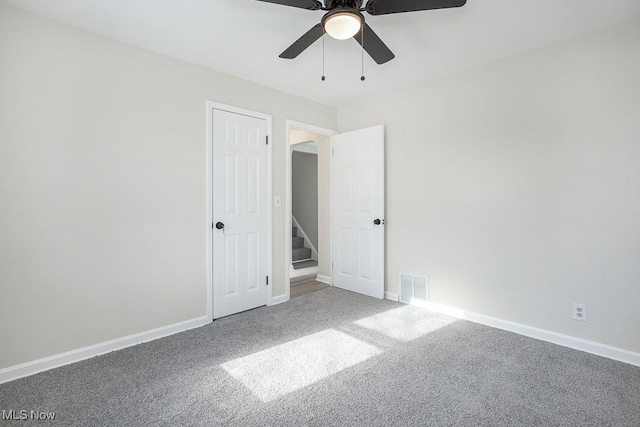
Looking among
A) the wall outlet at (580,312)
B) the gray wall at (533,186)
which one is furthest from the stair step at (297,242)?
the wall outlet at (580,312)

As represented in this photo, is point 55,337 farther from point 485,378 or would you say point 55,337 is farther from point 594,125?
point 594,125

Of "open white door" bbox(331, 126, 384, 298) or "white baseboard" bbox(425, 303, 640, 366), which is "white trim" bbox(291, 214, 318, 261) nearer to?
"open white door" bbox(331, 126, 384, 298)

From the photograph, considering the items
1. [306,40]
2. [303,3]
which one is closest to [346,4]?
[303,3]

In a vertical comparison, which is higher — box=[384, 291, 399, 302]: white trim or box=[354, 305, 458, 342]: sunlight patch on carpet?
box=[384, 291, 399, 302]: white trim

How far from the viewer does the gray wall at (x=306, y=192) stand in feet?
21.7

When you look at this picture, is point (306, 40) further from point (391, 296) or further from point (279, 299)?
point (391, 296)

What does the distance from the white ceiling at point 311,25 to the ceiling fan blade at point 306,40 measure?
252 millimetres

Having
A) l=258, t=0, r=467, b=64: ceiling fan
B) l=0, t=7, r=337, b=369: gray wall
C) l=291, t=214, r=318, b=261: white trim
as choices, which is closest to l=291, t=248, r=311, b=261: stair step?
l=291, t=214, r=318, b=261: white trim

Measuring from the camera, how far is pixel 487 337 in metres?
2.71

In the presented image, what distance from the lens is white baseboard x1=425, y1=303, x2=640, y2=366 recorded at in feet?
7.59

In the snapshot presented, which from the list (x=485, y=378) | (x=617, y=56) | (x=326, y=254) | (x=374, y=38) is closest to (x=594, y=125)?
(x=617, y=56)

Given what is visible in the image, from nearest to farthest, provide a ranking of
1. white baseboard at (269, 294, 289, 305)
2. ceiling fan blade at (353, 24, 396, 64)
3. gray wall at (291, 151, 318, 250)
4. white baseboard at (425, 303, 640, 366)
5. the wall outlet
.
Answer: ceiling fan blade at (353, 24, 396, 64), white baseboard at (425, 303, 640, 366), the wall outlet, white baseboard at (269, 294, 289, 305), gray wall at (291, 151, 318, 250)

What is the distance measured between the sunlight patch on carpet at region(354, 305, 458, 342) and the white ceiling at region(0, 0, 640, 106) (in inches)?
96.3

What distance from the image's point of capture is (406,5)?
5.60ft
